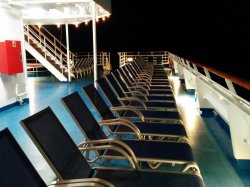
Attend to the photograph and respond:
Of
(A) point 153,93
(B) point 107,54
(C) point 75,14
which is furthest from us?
(B) point 107,54

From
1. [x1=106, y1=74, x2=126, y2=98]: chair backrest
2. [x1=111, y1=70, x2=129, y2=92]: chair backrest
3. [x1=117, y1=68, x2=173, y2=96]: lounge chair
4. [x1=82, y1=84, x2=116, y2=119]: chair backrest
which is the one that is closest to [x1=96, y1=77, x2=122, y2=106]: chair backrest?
[x1=106, y1=74, x2=126, y2=98]: chair backrest

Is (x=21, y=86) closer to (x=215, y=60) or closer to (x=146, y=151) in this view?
(x=146, y=151)

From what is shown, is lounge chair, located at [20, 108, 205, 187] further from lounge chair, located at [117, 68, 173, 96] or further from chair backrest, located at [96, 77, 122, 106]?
lounge chair, located at [117, 68, 173, 96]

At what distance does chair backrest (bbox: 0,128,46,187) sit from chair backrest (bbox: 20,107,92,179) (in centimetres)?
24

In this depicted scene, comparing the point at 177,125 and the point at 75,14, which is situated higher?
the point at 75,14

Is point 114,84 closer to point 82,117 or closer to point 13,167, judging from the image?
point 82,117

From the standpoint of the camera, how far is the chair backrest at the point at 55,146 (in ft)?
5.12

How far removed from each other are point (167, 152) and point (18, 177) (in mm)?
1277

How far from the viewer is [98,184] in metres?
1.54

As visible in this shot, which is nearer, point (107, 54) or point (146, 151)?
point (146, 151)

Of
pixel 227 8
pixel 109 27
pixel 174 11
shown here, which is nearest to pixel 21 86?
pixel 109 27

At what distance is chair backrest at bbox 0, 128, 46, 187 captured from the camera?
1178 mm

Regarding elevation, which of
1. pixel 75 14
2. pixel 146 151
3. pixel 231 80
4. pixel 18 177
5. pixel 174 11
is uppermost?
pixel 174 11

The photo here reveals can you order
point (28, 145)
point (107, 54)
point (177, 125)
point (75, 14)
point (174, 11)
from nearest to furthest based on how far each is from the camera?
point (177, 125), point (28, 145), point (75, 14), point (107, 54), point (174, 11)
